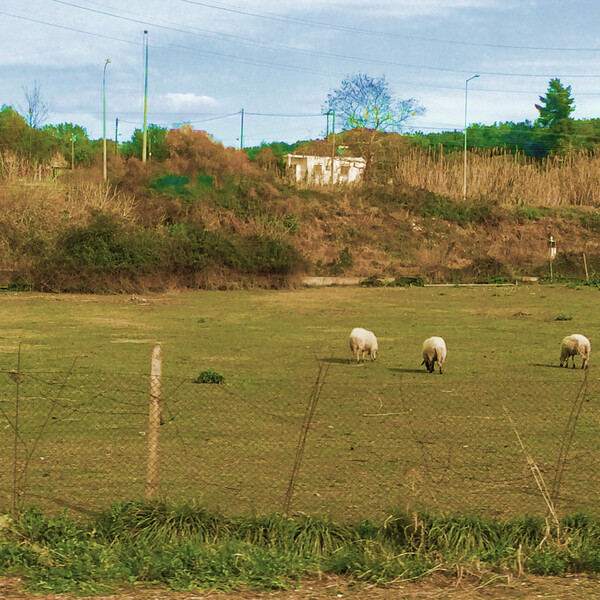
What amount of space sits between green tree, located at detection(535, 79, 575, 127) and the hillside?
68.7ft

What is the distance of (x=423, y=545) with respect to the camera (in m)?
7.36

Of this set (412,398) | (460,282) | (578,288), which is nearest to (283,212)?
(460,282)

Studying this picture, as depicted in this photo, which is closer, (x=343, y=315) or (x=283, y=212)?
(x=343, y=315)

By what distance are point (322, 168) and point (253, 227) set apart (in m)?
23.5

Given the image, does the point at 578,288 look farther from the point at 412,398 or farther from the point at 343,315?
the point at 412,398

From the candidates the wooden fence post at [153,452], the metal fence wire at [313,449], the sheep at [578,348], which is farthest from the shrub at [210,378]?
the wooden fence post at [153,452]

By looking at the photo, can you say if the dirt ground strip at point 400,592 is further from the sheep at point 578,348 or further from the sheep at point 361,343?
the sheep at point 361,343

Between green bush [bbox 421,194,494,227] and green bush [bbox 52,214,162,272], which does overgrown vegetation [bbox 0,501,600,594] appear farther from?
green bush [bbox 421,194,494,227]

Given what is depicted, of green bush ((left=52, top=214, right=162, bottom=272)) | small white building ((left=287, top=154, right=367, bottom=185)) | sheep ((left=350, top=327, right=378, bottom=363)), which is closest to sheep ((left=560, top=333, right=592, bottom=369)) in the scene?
sheep ((left=350, top=327, right=378, bottom=363))

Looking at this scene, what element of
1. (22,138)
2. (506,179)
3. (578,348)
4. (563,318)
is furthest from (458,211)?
(578,348)

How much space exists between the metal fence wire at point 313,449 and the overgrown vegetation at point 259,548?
1.69ft

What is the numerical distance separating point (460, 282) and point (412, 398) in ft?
107

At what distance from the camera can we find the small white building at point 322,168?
69.9m

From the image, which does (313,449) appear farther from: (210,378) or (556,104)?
(556,104)
